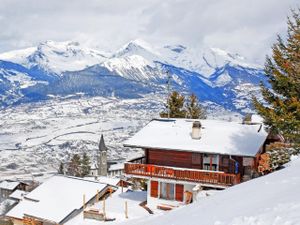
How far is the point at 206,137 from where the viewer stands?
33750 mm

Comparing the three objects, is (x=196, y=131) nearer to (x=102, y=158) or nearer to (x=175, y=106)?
(x=175, y=106)

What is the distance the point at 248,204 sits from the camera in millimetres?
15047

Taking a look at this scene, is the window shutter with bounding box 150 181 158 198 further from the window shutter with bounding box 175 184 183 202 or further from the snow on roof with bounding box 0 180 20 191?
the snow on roof with bounding box 0 180 20 191

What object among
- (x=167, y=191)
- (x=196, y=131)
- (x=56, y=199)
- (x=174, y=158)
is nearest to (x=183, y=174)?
(x=174, y=158)

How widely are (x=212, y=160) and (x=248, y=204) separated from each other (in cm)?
1768

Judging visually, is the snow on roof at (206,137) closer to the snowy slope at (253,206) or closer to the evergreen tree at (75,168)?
the snowy slope at (253,206)

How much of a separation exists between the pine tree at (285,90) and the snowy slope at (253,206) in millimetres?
5768

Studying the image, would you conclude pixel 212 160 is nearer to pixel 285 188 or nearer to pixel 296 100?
pixel 296 100

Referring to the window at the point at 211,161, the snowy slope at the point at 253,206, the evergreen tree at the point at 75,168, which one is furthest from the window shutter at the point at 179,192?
the evergreen tree at the point at 75,168

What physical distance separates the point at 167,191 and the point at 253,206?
19899 mm

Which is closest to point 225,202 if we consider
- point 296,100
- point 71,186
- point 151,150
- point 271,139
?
point 296,100

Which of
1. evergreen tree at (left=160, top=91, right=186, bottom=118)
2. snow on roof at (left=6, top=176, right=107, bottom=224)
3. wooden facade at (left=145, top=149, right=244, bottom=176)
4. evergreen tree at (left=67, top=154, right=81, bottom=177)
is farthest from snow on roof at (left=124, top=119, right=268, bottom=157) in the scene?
evergreen tree at (left=67, top=154, right=81, bottom=177)

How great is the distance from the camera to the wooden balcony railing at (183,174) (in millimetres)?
31172

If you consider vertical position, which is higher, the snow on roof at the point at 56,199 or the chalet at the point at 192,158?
the chalet at the point at 192,158
